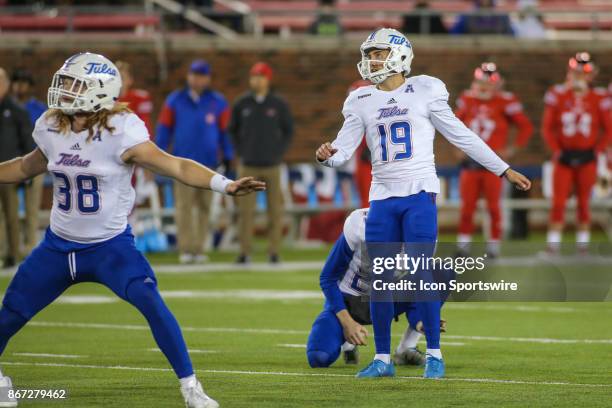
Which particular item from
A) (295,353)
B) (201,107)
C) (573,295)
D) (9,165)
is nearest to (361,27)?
(201,107)

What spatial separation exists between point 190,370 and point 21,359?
2519 millimetres

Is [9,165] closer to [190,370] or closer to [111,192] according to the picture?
[111,192]

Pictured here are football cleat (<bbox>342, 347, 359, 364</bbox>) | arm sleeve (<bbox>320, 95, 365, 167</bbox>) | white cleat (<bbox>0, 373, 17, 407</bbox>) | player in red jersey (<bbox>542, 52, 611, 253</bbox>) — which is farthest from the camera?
player in red jersey (<bbox>542, 52, 611, 253</bbox>)

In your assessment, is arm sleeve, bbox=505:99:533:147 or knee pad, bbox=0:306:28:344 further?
arm sleeve, bbox=505:99:533:147

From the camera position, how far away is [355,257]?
866 cm

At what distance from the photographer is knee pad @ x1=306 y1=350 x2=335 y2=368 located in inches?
335

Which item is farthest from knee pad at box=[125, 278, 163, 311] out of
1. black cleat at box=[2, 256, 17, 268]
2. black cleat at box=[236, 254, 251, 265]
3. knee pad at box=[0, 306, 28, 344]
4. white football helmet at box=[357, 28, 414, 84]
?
black cleat at box=[236, 254, 251, 265]

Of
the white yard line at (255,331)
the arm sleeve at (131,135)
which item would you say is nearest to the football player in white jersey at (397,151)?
the arm sleeve at (131,135)

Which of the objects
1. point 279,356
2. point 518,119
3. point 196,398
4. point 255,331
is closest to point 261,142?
point 518,119

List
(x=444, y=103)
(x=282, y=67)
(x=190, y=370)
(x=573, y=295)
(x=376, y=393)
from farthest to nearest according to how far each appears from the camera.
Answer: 1. (x=282, y=67)
2. (x=573, y=295)
3. (x=444, y=103)
4. (x=376, y=393)
5. (x=190, y=370)

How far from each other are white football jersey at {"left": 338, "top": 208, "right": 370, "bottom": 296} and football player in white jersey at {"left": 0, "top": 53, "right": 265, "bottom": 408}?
1.53 m

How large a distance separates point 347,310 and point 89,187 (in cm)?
219

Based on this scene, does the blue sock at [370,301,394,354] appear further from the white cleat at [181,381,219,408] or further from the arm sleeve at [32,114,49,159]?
the arm sleeve at [32,114,49,159]

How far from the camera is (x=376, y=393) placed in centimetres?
738
